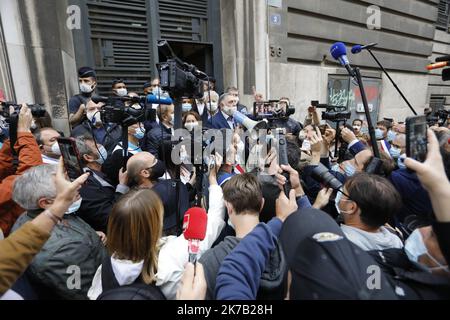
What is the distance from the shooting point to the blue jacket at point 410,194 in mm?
1729

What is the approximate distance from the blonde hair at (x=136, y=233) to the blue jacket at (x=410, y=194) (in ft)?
5.47

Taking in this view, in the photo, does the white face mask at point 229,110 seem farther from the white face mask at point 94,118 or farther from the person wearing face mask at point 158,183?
the person wearing face mask at point 158,183

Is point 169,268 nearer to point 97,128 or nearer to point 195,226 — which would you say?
point 195,226

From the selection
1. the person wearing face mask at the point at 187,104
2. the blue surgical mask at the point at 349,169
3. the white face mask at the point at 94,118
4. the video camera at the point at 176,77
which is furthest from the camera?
the person wearing face mask at the point at 187,104

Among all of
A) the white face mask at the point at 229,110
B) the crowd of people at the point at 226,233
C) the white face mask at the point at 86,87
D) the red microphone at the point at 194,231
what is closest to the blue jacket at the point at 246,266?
the crowd of people at the point at 226,233

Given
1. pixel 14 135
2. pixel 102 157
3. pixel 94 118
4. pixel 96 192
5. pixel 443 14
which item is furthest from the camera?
pixel 443 14

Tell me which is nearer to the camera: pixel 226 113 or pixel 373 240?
pixel 373 240

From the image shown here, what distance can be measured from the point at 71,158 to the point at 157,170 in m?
0.77

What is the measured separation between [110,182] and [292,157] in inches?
61.1

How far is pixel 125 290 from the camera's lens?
98 centimetres

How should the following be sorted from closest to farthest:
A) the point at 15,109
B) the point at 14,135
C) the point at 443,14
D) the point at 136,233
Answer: the point at 136,233, the point at 14,135, the point at 15,109, the point at 443,14

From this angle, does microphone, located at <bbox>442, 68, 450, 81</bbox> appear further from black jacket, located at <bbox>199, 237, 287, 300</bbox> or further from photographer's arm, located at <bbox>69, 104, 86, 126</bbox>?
photographer's arm, located at <bbox>69, 104, 86, 126</bbox>

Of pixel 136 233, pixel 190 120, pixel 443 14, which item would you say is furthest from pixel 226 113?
pixel 443 14

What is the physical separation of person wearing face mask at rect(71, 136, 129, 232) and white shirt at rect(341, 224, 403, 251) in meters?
1.50
